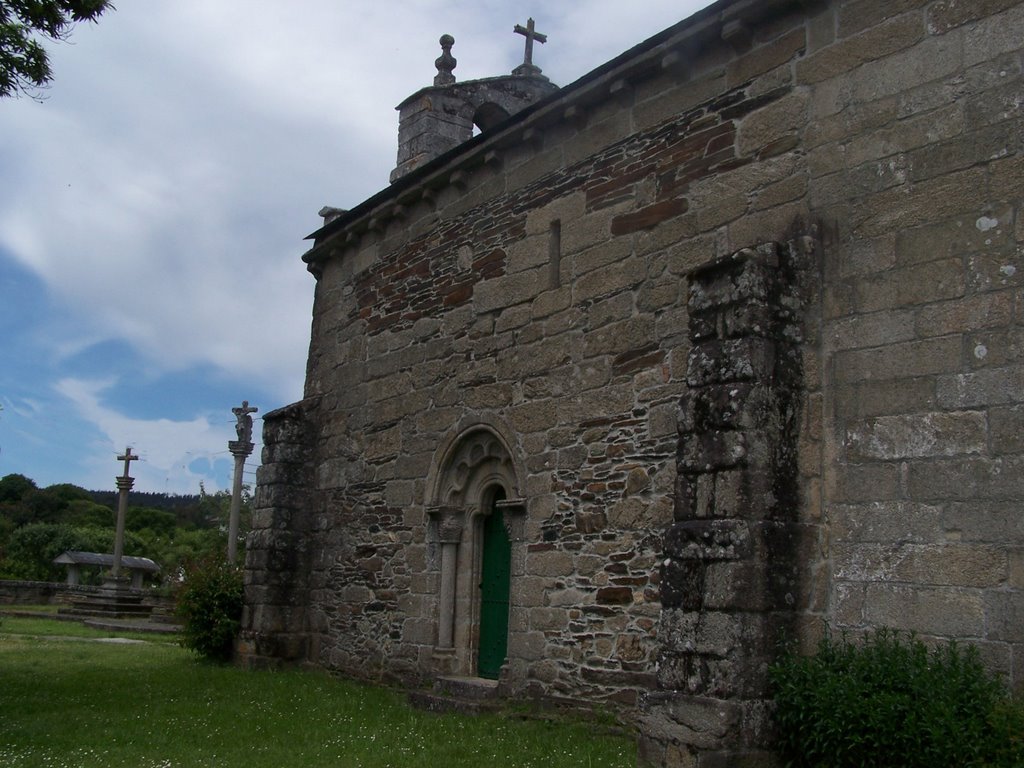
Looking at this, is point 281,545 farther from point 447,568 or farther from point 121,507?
point 121,507

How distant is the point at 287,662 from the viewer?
43.1 feet

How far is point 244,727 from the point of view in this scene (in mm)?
9039

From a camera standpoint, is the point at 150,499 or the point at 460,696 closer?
the point at 460,696

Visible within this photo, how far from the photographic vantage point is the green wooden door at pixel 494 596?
10.4m

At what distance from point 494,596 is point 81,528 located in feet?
134

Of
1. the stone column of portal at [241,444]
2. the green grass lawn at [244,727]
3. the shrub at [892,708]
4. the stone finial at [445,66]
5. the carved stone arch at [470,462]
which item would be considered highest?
the stone finial at [445,66]

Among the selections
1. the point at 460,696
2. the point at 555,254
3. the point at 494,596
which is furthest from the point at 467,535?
the point at 555,254

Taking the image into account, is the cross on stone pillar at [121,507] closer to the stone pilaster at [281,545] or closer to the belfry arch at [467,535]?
the stone pilaster at [281,545]

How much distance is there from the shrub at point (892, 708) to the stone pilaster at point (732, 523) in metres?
0.27

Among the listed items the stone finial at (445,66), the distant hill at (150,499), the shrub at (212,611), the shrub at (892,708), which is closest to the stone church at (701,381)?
the shrub at (892,708)

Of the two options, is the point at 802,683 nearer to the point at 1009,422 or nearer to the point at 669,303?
the point at 1009,422

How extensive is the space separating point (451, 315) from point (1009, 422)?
669cm

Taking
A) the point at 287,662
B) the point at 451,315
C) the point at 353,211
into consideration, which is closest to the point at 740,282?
the point at 451,315

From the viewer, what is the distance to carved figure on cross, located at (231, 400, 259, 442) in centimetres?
2609
